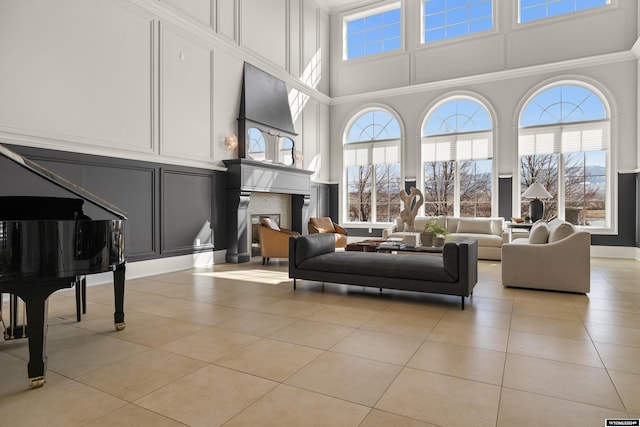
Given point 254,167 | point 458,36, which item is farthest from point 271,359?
→ point 458,36

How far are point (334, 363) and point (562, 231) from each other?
3.46m

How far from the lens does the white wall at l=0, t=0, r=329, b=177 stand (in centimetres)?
405

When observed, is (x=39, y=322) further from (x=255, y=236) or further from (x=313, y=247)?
(x=255, y=236)

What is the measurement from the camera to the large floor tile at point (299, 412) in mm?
1697

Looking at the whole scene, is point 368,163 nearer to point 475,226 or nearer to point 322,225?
point 322,225

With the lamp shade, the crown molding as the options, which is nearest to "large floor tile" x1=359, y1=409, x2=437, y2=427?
the lamp shade

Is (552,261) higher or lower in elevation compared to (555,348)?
higher

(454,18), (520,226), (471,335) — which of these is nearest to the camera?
(471,335)

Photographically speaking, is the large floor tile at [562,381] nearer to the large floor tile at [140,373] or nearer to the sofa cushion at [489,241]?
the large floor tile at [140,373]

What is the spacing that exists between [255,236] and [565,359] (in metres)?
5.82

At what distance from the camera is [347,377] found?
2.15m

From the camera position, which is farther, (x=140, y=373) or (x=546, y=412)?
(x=140, y=373)

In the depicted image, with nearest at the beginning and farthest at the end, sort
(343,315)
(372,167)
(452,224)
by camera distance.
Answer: (343,315), (452,224), (372,167)

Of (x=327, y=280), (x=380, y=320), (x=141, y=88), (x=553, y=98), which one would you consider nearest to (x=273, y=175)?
(x=141, y=88)
